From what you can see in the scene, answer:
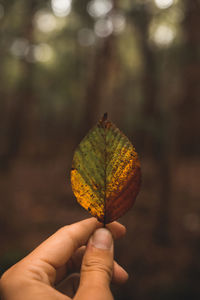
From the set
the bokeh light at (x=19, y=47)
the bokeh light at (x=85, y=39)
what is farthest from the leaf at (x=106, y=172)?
the bokeh light at (x=85, y=39)

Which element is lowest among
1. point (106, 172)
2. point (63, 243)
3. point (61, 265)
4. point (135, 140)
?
point (135, 140)

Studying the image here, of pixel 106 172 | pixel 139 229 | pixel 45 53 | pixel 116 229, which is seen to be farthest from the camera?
pixel 45 53

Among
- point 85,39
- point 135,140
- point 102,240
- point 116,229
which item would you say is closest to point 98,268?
point 102,240

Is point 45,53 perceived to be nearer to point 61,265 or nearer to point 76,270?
point 76,270

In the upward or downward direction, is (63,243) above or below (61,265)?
above

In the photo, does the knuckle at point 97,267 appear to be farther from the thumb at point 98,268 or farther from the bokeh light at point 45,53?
the bokeh light at point 45,53

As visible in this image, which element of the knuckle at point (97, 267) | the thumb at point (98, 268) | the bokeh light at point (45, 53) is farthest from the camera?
the bokeh light at point (45, 53)
